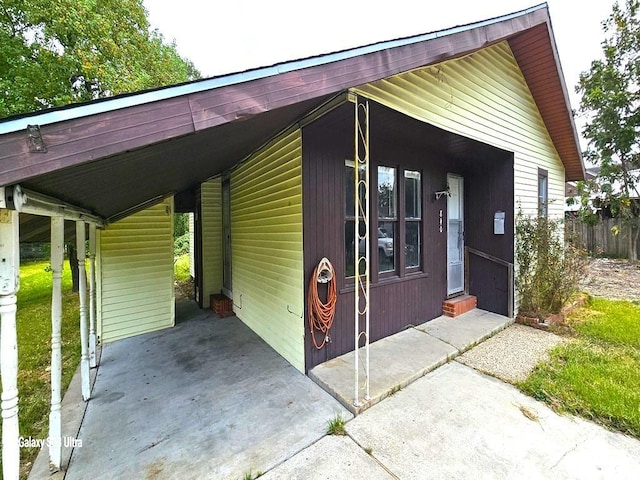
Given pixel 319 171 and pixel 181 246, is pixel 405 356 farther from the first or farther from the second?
pixel 181 246

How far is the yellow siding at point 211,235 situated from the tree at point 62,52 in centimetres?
358

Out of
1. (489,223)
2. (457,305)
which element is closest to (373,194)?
(457,305)

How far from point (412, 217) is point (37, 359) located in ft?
19.1

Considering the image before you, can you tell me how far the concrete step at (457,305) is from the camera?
4.81 meters

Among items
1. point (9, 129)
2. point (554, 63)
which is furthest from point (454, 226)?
point (9, 129)

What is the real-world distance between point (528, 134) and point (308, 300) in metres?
5.17

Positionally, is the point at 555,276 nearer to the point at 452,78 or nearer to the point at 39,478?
the point at 452,78

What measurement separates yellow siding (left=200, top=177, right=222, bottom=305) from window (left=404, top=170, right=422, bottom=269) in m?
3.92

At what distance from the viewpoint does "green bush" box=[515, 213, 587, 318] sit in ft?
15.5

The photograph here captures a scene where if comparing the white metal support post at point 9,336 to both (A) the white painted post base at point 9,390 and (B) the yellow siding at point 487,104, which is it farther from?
(B) the yellow siding at point 487,104

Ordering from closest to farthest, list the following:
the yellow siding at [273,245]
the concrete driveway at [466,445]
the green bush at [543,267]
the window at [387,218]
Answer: the concrete driveway at [466,445] < the yellow siding at [273,245] < the window at [387,218] < the green bush at [543,267]

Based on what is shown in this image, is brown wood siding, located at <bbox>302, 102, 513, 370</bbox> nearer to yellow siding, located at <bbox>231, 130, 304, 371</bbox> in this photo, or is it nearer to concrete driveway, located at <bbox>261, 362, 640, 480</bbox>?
yellow siding, located at <bbox>231, 130, 304, 371</bbox>

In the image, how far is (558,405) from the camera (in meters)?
2.59

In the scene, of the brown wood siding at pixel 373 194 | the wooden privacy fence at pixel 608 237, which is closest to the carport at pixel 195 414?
the brown wood siding at pixel 373 194
